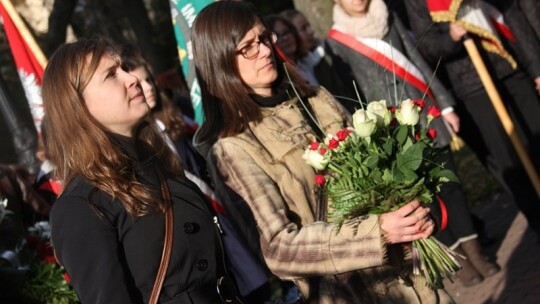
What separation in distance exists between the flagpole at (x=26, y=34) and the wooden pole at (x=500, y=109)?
3.05 m

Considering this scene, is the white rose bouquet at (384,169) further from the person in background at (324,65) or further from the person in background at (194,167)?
the person in background at (324,65)

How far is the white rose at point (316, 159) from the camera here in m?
3.39

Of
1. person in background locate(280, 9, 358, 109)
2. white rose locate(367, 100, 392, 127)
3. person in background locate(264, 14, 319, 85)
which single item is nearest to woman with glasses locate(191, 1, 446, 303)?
white rose locate(367, 100, 392, 127)

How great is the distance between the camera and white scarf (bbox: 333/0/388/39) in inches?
241

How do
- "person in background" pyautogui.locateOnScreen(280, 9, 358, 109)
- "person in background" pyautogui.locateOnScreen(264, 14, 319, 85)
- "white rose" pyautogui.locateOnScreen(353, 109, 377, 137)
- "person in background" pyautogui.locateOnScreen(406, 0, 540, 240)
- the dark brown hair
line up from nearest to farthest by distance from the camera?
"white rose" pyautogui.locateOnScreen(353, 109, 377, 137)
the dark brown hair
"person in background" pyautogui.locateOnScreen(280, 9, 358, 109)
"person in background" pyautogui.locateOnScreen(406, 0, 540, 240)
"person in background" pyautogui.locateOnScreen(264, 14, 319, 85)

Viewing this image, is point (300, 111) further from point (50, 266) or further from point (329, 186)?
point (50, 266)

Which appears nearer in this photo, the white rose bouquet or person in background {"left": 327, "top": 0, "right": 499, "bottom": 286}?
the white rose bouquet

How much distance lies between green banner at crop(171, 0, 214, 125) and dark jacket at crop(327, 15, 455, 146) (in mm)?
1017

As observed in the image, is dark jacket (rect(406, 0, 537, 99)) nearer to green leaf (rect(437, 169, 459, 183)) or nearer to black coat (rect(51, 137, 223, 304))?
green leaf (rect(437, 169, 459, 183))

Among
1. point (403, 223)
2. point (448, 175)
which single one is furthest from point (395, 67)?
point (403, 223)

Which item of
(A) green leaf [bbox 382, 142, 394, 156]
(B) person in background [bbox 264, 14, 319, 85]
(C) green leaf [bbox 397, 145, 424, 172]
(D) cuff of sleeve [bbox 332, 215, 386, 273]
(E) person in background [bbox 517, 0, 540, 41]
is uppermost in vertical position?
(B) person in background [bbox 264, 14, 319, 85]

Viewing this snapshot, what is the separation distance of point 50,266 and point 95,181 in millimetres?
1998

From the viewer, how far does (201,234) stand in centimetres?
316

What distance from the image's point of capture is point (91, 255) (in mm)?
2799
